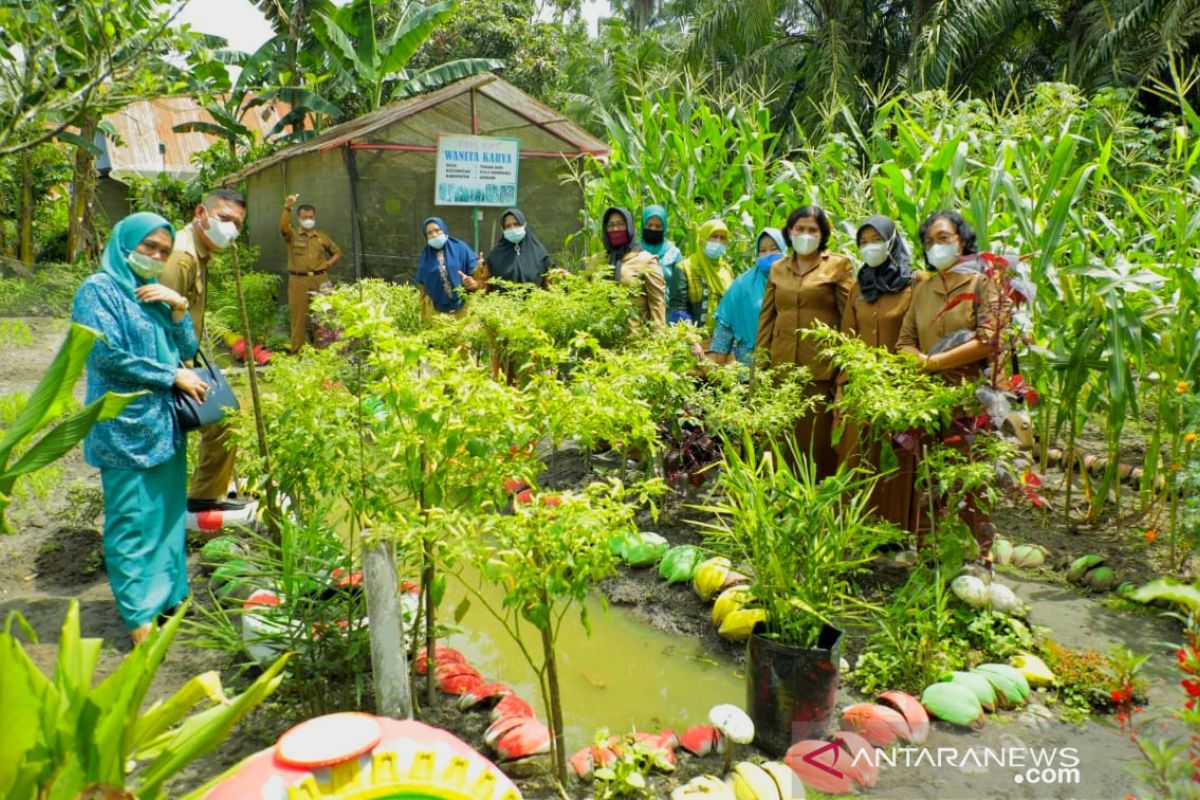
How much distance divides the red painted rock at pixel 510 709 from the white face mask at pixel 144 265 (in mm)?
2123

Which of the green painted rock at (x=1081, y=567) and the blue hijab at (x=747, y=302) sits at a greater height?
the blue hijab at (x=747, y=302)

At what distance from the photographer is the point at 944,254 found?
4.05 meters

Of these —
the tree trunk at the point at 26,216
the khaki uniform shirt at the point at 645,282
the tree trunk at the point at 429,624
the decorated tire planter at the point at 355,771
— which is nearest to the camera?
the decorated tire planter at the point at 355,771

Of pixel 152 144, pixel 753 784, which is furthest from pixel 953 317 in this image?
pixel 152 144

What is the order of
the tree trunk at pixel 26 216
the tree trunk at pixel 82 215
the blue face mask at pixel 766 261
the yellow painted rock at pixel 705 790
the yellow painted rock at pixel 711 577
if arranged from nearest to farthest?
the yellow painted rock at pixel 705 790 < the yellow painted rock at pixel 711 577 < the blue face mask at pixel 766 261 < the tree trunk at pixel 82 215 < the tree trunk at pixel 26 216

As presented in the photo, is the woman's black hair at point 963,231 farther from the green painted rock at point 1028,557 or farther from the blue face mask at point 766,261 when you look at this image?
the green painted rock at point 1028,557

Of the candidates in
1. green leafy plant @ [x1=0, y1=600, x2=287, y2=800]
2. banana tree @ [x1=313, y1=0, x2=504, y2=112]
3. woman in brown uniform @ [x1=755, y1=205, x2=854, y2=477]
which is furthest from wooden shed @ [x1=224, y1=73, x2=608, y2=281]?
green leafy plant @ [x1=0, y1=600, x2=287, y2=800]

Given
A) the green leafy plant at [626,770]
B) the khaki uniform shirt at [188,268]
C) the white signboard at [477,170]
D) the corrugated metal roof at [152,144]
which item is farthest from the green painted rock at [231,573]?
the corrugated metal roof at [152,144]

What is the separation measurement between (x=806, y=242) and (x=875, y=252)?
0.43m

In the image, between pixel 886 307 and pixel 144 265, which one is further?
pixel 886 307

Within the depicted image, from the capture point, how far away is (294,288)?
10.3 meters

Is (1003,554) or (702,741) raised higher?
(1003,554)

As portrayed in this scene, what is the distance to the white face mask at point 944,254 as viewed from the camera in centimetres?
404

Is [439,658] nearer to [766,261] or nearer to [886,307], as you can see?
[886,307]
